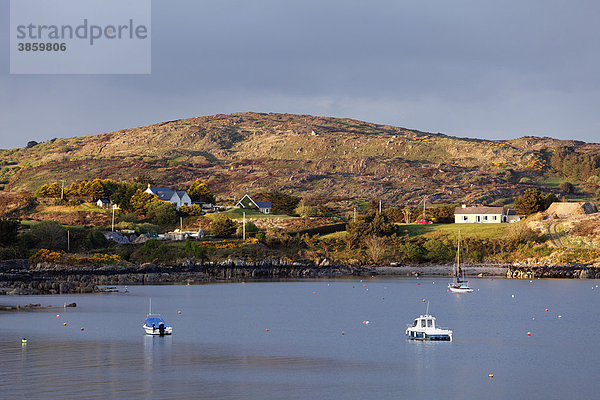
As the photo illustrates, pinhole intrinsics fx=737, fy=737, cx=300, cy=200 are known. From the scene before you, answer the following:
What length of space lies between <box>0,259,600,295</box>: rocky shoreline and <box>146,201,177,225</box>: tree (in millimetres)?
27560

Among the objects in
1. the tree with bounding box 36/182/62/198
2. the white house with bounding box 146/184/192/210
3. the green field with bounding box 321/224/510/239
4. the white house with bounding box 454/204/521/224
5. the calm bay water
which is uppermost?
the tree with bounding box 36/182/62/198

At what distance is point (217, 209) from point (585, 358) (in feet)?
389

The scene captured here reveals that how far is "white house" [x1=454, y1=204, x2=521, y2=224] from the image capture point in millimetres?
136250

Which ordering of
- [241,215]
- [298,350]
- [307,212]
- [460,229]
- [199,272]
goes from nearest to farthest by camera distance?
1. [298,350]
2. [199,272]
3. [460,229]
4. [241,215]
5. [307,212]

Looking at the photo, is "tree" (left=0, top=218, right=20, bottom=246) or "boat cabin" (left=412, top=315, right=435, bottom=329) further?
"tree" (left=0, top=218, right=20, bottom=246)

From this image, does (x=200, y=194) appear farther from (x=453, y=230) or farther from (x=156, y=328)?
(x=156, y=328)

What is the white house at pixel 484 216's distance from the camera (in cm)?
13625

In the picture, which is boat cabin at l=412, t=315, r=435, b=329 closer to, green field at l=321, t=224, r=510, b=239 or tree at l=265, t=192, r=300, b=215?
green field at l=321, t=224, r=510, b=239

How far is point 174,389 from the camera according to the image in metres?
30.3

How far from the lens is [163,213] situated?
438ft

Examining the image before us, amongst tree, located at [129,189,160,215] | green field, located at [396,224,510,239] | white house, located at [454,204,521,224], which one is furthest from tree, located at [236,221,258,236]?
white house, located at [454,204,521,224]

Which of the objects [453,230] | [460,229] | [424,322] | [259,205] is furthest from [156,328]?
[259,205]

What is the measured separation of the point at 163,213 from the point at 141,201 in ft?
37.6

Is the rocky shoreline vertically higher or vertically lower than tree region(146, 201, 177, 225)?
lower
